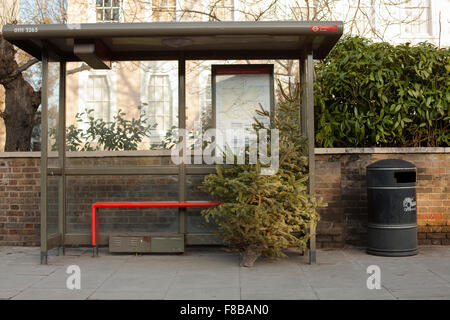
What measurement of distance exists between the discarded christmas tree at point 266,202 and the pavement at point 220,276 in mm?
383

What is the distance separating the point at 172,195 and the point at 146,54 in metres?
2.22

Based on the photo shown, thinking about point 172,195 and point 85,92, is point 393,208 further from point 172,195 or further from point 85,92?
point 85,92

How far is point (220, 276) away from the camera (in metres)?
5.94

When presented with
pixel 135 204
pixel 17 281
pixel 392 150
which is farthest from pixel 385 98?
pixel 17 281

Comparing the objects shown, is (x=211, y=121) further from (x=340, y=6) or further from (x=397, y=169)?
(x=340, y=6)

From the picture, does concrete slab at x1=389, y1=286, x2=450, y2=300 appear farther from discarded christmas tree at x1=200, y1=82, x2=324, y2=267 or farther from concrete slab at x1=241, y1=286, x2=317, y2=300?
discarded christmas tree at x1=200, y1=82, x2=324, y2=267

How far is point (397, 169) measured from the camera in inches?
272

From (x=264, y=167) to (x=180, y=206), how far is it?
1.56 m

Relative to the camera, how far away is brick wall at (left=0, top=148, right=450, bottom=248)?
24.0 feet

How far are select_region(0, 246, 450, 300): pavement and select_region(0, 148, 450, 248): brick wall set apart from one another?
41cm

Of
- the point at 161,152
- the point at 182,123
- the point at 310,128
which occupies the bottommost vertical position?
the point at 161,152

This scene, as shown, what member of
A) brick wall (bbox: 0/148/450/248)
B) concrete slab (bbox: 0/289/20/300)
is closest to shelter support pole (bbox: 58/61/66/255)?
brick wall (bbox: 0/148/450/248)

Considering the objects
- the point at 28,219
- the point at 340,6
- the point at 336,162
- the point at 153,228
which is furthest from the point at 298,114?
the point at 340,6

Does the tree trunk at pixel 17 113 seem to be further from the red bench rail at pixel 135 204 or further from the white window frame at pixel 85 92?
the red bench rail at pixel 135 204
